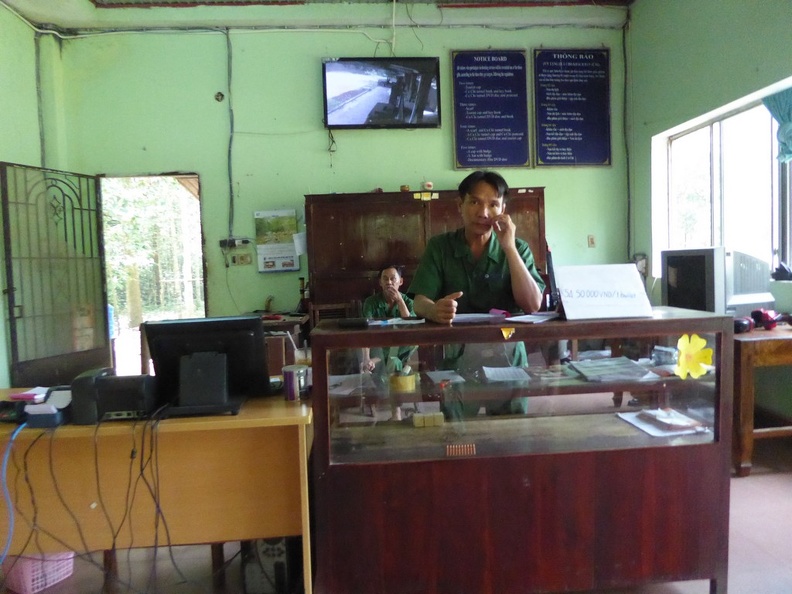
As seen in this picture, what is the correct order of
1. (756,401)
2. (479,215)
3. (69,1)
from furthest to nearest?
(69,1) < (756,401) < (479,215)

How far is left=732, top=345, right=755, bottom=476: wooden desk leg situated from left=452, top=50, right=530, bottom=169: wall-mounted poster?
2480 millimetres

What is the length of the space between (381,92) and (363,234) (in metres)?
1.36

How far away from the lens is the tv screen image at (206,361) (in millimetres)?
1479

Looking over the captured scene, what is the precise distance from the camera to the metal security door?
11.4 ft

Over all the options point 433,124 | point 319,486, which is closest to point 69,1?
point 433,124

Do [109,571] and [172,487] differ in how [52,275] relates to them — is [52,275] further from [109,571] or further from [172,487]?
[172,487]

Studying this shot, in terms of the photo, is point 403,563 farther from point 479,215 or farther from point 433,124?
point 433,124

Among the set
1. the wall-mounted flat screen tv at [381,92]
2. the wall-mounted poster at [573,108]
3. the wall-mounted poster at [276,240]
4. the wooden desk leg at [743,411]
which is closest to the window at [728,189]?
the wall-mounted poster at [573,108]

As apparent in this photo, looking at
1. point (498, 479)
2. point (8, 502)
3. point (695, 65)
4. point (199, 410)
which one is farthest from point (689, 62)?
point (8, 502)

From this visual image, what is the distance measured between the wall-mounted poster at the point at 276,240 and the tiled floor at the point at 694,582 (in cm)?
→ 252

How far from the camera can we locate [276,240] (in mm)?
4207

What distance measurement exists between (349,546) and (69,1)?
439 centimetres

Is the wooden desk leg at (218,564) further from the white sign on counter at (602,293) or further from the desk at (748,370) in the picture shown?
the desk at (748,370)

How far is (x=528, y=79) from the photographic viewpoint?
4.31m
